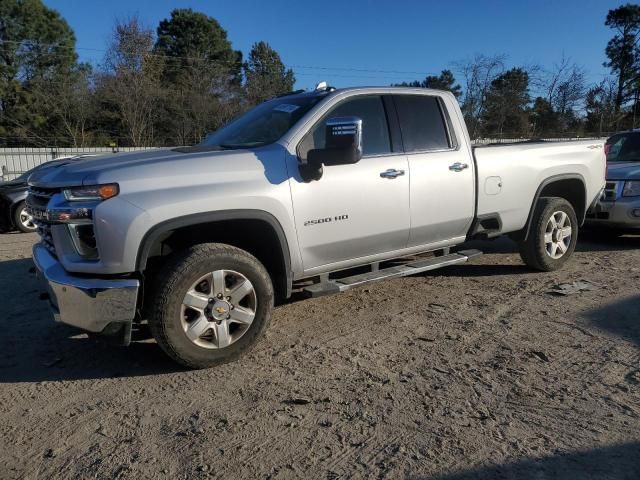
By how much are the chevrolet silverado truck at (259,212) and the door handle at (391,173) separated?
0.06 feet

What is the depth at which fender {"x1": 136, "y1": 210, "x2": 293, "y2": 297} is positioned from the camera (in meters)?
3.26

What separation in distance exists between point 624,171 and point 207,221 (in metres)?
6.38

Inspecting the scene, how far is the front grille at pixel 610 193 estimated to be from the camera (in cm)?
711

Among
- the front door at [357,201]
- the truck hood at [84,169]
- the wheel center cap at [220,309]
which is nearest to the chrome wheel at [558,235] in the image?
the front door at [357,201]

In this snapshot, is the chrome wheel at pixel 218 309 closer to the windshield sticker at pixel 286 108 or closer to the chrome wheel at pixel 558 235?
the windshield sticker at pixel 286 108

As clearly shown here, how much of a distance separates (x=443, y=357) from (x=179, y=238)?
207cm

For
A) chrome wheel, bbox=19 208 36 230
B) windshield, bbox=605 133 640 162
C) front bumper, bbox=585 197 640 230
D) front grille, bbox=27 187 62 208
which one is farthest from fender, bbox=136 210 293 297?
chrome wheel, bbox=19 208 36 230

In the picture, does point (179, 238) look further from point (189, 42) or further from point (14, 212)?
point (189, 42)

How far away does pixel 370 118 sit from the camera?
4.43m

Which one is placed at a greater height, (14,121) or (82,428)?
(14,121)

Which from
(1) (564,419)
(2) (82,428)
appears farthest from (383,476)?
(2) (82,428)

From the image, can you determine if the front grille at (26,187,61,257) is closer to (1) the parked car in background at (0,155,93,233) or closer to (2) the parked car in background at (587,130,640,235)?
(2) the parked car in background at (587,130,640,235)

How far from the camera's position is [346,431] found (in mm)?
2787

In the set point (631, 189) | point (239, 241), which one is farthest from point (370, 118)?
point (631, 189)
